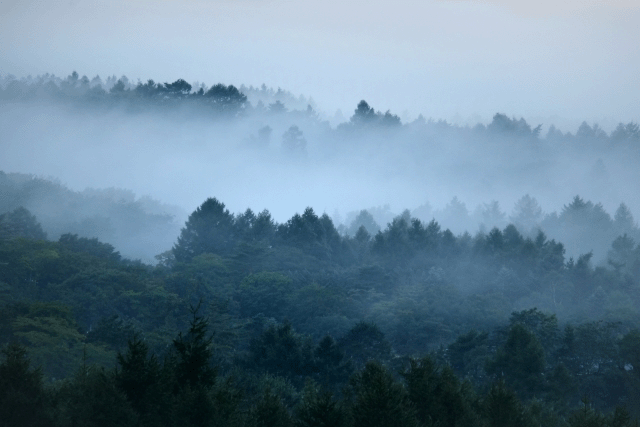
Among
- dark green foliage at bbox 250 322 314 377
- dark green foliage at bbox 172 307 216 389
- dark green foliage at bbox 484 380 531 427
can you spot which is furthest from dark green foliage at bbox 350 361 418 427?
dark green foliage at bbox 250 322 314 377

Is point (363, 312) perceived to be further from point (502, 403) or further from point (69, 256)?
point (502, 403)

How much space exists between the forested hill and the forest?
0.10 metres

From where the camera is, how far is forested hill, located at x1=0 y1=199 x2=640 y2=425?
87.5ft

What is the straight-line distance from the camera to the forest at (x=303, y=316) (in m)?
18.9

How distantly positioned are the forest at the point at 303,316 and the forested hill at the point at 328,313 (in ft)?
0.32

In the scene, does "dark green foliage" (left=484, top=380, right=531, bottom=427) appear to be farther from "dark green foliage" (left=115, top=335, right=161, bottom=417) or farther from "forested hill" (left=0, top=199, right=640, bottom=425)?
"dark green foliage" (left=115, top=335, right=161, bottom=417)

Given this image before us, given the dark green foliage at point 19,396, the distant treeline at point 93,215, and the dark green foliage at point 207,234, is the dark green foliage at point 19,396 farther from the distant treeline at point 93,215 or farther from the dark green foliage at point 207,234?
the distant treeline at point 93,215

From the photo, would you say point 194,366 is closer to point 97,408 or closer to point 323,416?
point 97,408

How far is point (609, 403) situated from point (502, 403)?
41.9 feet

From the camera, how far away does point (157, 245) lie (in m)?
54.0

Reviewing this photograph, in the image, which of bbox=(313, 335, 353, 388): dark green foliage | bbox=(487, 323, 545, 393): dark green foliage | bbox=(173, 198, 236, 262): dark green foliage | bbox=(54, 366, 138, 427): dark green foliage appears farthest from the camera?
bbox=(173, 198, 236, 262): dark green foliage

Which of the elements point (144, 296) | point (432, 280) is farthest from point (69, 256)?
point (432, 280)

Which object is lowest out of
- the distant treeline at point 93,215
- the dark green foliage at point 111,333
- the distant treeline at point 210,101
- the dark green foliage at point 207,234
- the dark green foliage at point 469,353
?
the dark green foliage at point 469,353

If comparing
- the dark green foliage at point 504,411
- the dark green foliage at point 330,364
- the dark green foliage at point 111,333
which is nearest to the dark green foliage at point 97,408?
the dark green foliage at point 504,411
